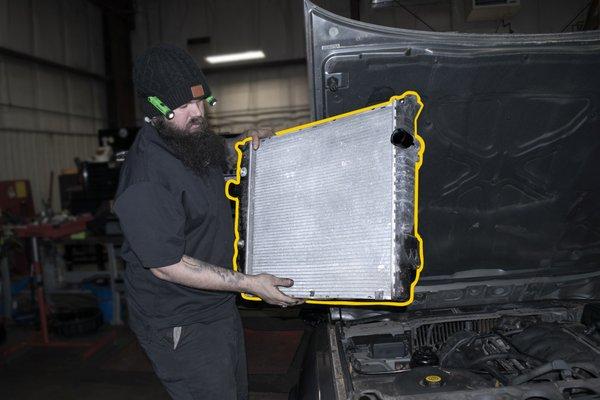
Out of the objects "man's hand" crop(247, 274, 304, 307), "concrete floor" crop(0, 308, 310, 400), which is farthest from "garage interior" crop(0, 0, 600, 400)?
"man's hand" crop(247, 274, 304, 307)

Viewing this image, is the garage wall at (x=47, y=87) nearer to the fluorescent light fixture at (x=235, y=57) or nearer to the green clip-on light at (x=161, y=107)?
the fluorescent light fixture at (x=235, y=57)

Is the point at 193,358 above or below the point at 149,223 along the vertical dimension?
below

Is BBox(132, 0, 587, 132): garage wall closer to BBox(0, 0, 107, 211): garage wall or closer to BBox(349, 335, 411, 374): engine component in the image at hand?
BBox(0, 0, 107, 211): garage wall

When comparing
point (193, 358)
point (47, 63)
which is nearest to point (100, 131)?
point (47, 63)

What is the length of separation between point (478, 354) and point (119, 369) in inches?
120

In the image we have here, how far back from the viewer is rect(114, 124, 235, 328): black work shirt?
141 centimetres

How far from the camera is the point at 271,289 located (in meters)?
1.47

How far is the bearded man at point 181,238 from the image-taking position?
1.43m

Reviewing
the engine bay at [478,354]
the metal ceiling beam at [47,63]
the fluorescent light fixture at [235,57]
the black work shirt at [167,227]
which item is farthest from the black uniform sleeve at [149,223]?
the fluorescent light fixture at [235,57]

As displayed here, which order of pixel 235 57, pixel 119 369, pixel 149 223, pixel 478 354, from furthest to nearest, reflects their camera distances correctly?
pixel 235 57, pixel 119 369, pixel 478 354, pixel 149 223

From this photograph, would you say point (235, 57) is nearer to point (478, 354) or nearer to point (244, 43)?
point (244, 43)

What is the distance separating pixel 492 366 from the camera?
5.46 ft

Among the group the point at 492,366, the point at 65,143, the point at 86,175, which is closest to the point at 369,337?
the point at 492,366

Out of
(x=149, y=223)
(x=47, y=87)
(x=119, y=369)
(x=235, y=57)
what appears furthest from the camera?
(x=235, y=57)
